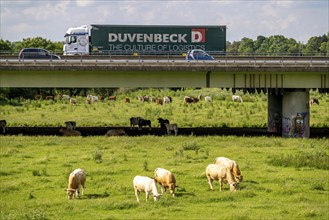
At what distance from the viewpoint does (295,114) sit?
50062mm

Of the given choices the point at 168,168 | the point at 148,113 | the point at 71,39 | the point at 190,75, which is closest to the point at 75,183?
the point at 168,168

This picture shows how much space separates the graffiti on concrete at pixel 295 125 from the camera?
163 feet

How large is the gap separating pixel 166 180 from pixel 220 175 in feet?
8.39

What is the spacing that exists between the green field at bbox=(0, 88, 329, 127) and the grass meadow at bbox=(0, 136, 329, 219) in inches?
583

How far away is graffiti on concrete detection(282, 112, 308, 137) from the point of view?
4966cm

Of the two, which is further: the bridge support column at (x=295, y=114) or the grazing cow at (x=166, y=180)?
the bridge support column at (x=295, y=114)

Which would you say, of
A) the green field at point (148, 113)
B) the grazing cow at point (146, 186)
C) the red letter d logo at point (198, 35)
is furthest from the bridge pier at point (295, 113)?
the grazing cow at point (146, 186)

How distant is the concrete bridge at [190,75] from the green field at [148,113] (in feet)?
28.3

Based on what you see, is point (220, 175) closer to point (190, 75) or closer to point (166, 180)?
point (166, 180)

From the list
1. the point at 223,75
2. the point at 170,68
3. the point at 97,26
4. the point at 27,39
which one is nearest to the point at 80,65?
the point at 170,68

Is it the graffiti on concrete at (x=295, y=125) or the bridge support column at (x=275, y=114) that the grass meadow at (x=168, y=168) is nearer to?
the graffiti on concrete at (x=295, y=125)

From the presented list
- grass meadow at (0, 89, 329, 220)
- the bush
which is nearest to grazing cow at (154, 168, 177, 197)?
grass meadow at (0, 89, 329, 220)

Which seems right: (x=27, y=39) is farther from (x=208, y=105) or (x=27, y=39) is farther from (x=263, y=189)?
(x=263, y=189)

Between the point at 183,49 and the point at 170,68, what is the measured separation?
1561 cm
